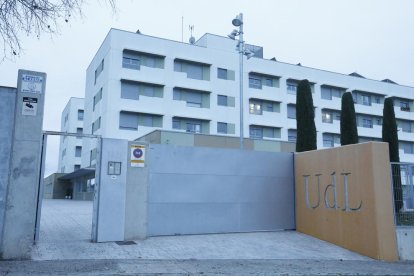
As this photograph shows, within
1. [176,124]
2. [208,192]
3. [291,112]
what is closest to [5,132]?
[208,192]

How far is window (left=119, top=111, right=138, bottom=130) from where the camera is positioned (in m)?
→ 36.2

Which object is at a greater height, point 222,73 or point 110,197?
point 222,73

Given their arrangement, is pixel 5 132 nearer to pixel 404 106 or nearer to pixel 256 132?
pixel 256 132

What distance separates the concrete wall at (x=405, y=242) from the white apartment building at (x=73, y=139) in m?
55.8

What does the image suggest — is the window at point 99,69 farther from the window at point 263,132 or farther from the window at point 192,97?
the window at point 263,132

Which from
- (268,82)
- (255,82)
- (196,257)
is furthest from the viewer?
(268,82)

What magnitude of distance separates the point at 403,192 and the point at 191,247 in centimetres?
617

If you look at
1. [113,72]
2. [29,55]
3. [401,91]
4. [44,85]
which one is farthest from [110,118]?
[401,91]

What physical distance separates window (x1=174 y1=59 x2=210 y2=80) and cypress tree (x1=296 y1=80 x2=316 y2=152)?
21.7m

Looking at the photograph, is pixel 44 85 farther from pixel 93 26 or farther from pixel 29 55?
pixel 93 26

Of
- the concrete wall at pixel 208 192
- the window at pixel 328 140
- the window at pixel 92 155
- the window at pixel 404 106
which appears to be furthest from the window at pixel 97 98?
the window at pixel 404 106

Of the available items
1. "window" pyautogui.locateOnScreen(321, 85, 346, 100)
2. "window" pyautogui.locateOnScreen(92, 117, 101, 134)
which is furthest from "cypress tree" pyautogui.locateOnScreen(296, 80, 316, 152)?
"window" pyautogui.locateOnScreen(321, 85, 346, 100)

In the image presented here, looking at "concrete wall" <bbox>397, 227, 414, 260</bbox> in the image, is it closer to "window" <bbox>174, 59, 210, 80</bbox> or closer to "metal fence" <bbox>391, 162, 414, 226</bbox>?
"metal fence" <bbox>391, 162, 414, 226</bbox>

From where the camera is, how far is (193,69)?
40500 millimetres
